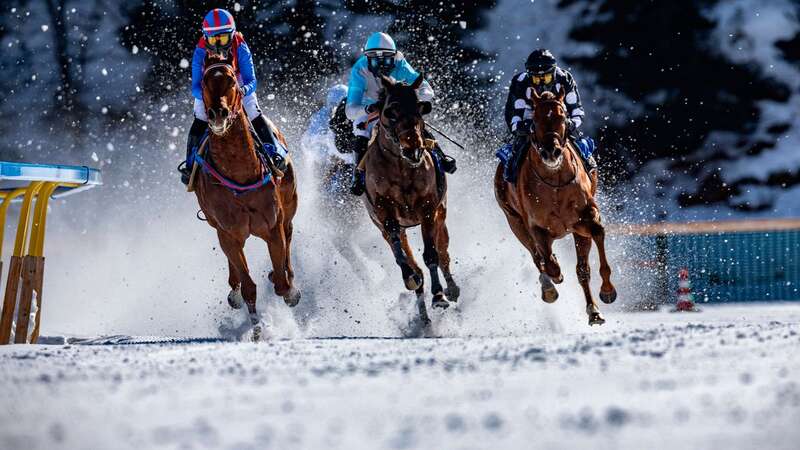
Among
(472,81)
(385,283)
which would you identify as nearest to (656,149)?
(472,81)

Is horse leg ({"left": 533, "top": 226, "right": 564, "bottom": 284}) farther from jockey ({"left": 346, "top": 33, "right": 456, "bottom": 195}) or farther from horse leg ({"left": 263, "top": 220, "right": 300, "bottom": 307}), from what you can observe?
horse leg ({"left": 263, "top": 220, "right": 300, "bottom": 307})

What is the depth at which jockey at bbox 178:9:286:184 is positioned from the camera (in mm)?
8711

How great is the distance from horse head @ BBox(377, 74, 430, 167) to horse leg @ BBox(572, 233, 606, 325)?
1.61 metres

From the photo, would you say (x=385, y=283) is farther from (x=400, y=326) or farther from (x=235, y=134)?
(x=235, y=134)

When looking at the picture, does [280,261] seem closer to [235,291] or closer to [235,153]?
[235,291]

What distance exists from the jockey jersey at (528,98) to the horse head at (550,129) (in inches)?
32.9

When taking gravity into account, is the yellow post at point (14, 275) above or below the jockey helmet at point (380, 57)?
below

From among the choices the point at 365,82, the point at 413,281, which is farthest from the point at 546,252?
the point at 365,82

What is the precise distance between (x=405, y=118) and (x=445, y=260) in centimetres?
210

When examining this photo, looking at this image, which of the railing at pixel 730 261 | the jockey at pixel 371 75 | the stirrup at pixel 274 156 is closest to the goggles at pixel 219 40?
the stirrup at pixel 274 156

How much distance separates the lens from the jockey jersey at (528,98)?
30.8 feet

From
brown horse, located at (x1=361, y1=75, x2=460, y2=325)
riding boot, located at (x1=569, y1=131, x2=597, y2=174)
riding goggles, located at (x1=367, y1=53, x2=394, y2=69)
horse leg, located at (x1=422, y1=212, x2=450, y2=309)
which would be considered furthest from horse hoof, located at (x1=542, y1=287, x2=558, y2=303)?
riding goggles, located at (x1=367, y1=53, x2=394, y2=69)

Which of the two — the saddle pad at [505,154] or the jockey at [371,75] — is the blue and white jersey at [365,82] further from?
the saddle pad at [505,154]

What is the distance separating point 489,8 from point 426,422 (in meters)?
19.6
